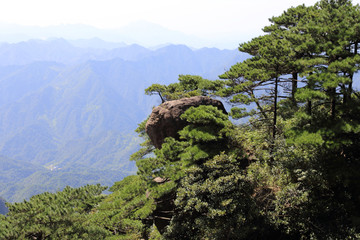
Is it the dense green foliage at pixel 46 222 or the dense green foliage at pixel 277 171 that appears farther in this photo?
→ the dense green foliage at pixel 46 222

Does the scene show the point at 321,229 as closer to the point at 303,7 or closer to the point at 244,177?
the point at 244,177

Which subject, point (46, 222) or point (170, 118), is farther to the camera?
point (170, 118)

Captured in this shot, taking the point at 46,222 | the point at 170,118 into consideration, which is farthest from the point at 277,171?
the point at 46,222

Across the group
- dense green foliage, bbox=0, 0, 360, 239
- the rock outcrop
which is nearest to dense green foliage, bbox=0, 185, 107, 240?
dense green foliage, bbox=0, 0, 360, 239

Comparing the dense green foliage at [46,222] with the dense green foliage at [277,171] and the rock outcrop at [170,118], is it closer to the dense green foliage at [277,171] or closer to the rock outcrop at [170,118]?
the dense green foliage at [277,171]

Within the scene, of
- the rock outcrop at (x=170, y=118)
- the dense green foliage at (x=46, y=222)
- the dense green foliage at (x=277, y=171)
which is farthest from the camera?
the rock outcrop at (x=170, y=118)

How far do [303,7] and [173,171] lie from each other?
71.3 feet

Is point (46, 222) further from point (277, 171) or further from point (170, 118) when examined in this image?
point (277, 171)

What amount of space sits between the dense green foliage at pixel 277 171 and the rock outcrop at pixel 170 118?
4.12 m

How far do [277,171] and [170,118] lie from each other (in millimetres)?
10565

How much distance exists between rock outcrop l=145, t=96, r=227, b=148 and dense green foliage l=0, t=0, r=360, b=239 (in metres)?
4.12

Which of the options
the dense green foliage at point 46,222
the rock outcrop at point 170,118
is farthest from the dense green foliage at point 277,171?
the rock outcrop at point 170,118

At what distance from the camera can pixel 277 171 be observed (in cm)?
1484

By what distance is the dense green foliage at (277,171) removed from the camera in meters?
11.8
